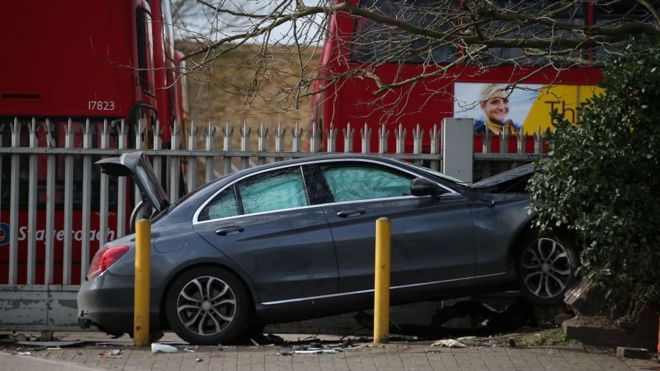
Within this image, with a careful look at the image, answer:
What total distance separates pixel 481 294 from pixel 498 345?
875 millimetres

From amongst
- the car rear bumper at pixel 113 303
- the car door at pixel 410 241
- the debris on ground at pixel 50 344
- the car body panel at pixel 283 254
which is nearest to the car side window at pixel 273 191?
the car body panel at pixel 283 254

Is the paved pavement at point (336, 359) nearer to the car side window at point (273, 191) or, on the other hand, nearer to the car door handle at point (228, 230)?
the car door handle at point (228, 230)

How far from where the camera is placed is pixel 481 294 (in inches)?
372

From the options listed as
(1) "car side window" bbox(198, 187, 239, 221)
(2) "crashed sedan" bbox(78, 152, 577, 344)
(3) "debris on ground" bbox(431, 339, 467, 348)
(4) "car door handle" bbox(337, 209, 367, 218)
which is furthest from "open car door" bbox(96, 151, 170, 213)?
(3) "debris on ground" bbox(431, 339, 467, 348)

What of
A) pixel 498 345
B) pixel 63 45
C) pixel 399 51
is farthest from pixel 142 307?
pixel 63 45

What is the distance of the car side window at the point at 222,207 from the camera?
9383 mm

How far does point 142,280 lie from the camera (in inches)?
344

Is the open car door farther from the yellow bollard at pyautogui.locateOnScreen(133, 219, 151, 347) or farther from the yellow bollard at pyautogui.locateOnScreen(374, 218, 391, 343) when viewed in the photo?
the yellow bollard at pyautogui.locateOnScreen(374, 218, 391, 343)

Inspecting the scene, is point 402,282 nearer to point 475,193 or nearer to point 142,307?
point 475,193

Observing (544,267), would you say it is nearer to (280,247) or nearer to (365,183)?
(365,183)

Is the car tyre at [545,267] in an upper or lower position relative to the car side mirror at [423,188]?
lower

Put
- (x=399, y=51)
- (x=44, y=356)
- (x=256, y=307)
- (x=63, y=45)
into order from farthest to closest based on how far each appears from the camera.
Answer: (x=63, y=45)
(x=399, y=51)
(x=256, y=307)
(x=44, y=356)

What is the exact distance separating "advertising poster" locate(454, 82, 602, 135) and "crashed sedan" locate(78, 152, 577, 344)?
3859 millimetres

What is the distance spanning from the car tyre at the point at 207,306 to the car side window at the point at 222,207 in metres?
0.51
